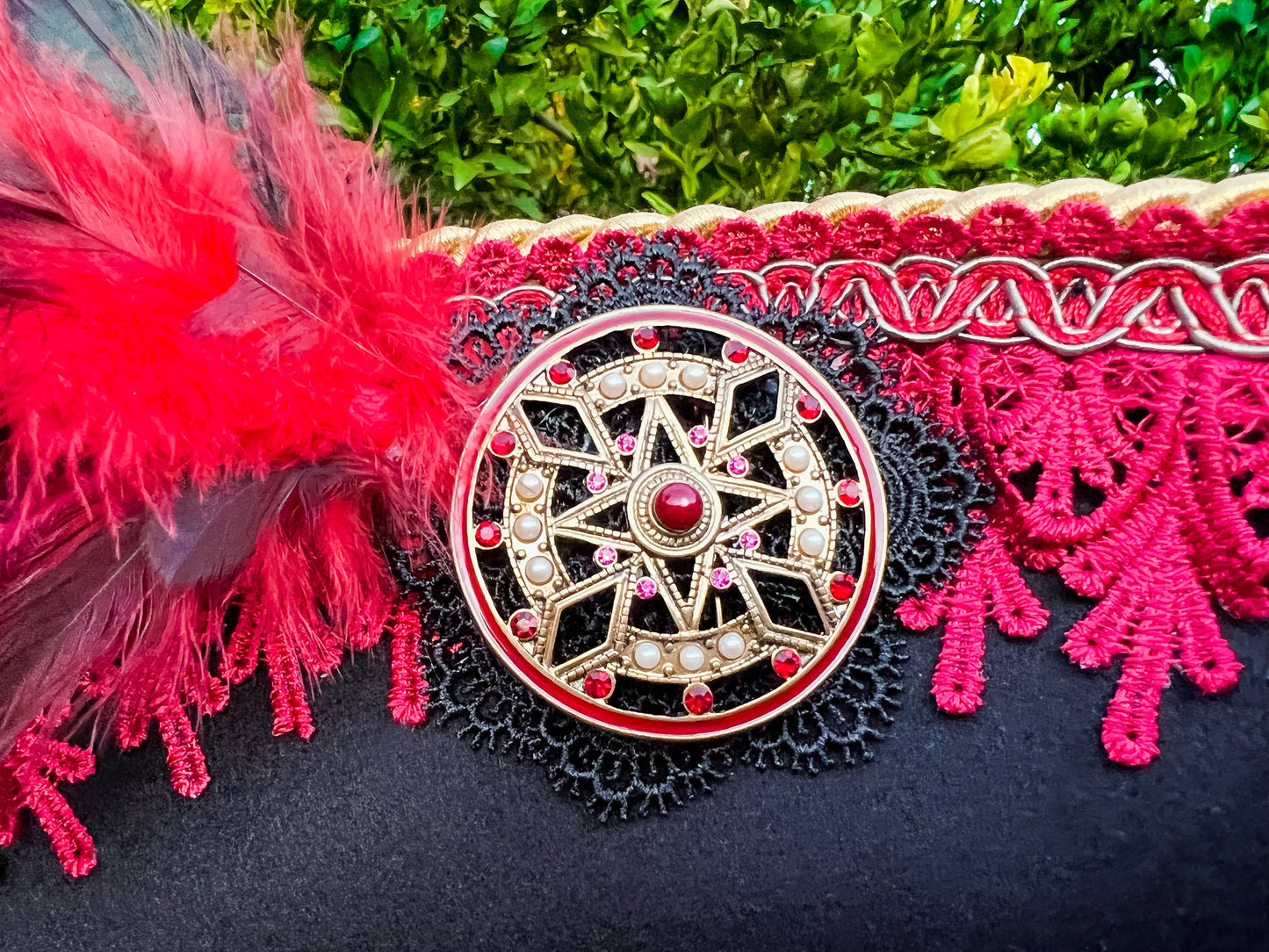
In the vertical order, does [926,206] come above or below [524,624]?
above

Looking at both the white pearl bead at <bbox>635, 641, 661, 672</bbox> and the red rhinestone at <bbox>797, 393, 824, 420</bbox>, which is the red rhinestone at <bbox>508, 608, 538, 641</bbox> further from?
the red rhinestone at <bbox>797, 393, 824, 420</bbox>

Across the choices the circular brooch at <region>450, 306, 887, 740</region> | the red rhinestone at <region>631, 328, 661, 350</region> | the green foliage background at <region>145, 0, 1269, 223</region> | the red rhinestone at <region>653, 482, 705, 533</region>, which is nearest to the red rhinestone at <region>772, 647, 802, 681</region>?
the circular brooch at <region>450, 306, 887, 740</region>

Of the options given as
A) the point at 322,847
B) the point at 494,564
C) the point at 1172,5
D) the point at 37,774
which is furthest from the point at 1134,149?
the point at 37,774

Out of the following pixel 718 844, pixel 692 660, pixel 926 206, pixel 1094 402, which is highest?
pixel 926 206

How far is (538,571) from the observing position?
0.56 metres

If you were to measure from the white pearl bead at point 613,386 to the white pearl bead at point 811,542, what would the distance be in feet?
0.50

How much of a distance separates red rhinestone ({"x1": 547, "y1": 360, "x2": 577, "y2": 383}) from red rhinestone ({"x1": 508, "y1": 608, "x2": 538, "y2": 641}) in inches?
6.2

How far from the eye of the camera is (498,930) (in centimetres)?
56

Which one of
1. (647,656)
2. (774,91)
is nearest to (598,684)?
(647,656)

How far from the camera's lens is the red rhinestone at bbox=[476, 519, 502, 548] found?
1.86ft

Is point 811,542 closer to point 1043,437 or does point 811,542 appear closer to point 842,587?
point 842,587

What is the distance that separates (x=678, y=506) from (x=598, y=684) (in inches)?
5.1

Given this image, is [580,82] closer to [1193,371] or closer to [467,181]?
[467,181]

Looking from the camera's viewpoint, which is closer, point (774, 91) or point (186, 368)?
point (186, 368)
